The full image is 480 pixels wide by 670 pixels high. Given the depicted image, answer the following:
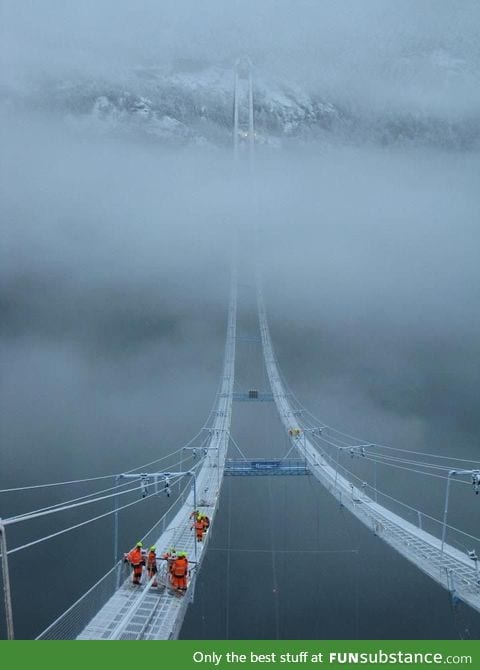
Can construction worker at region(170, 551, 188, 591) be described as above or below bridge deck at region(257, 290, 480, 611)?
above

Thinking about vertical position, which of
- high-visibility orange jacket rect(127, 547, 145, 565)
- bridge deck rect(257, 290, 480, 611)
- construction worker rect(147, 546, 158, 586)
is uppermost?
high-visibility orange jacket rect(127, 547, 145, 565)

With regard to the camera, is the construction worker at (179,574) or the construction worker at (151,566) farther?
the construction worker at (151,566)

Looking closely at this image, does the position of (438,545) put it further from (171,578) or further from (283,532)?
(283,532)

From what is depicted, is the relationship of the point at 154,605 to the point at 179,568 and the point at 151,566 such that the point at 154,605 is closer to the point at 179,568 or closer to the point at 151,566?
the point at 179,568

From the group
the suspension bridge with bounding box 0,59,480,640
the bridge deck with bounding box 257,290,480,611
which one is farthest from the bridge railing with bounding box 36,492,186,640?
the bridge deck with bounding box 257,290,480,611

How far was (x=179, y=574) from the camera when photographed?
10.2 meters

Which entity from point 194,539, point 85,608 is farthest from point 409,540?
point 85,608

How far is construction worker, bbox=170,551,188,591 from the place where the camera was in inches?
403

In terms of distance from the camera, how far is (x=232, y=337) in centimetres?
4597

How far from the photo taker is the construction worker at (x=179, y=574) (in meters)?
10.2

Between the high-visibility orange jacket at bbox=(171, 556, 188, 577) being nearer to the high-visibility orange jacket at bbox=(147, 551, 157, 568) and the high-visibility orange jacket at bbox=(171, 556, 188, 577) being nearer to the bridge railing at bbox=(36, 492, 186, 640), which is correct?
the high-visibility orange jacket at bbox=(147, 551, 157, 568)

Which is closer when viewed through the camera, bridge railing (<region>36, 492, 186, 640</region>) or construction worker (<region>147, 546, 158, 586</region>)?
bridge railing (<region>36, 492, 186, 640</region>)

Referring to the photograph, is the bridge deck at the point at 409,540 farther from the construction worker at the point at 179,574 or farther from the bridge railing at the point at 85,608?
the bridge railing at the point at 85,608

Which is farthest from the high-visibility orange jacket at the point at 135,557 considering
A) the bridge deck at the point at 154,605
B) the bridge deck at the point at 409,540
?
the bridge deck at the point at 409,540
